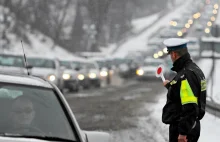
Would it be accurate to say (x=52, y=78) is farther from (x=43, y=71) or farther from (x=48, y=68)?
(x=48, y=68)

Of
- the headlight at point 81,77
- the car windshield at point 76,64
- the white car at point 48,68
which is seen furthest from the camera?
the car windshield at point 76,64

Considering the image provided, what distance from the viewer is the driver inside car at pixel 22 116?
582cm

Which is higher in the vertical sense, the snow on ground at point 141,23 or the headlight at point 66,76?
the headlight at point 66,76

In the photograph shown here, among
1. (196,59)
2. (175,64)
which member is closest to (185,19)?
(196,59)

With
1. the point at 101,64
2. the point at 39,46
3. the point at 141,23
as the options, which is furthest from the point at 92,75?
the point at 141,23

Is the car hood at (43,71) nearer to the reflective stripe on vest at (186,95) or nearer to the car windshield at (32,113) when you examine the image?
the reflective stripe on vest at (186,95)

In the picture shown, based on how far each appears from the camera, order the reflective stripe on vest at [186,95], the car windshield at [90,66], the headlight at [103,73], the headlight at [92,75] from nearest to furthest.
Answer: the reflective stripe on vest at [186,95] → the car windshield at [90,66] → the headlight at [92,75] → the headlight at [103,73]

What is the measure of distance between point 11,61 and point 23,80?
22.6m

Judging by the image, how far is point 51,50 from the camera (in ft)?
240

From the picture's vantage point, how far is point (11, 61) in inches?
1131

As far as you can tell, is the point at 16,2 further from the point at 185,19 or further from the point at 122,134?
the point at 122,134

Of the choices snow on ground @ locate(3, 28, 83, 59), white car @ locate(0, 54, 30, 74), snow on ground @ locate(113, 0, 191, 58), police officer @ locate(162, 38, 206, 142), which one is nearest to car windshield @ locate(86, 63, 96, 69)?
white car @ locate(0, 54, 30, 74)

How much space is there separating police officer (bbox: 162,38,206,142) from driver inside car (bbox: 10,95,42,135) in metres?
1.51

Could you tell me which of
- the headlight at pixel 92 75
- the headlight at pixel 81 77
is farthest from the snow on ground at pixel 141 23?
the headlight at pixel 81 77
